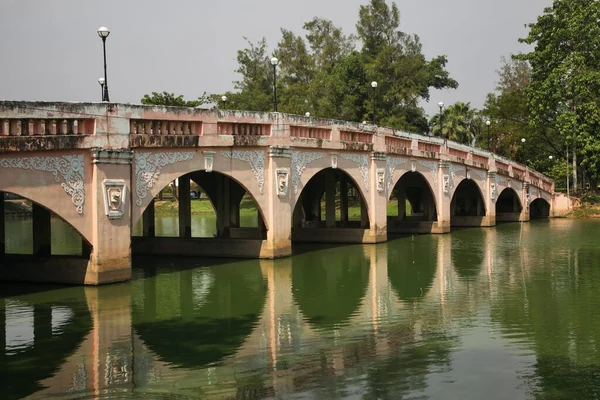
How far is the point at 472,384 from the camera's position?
391 inches

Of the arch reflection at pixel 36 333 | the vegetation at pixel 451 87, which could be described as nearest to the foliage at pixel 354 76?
the vegetation at pixel 451 87

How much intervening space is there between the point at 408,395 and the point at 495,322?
5.01 meters

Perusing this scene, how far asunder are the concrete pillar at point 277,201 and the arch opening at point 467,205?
16.3 meters

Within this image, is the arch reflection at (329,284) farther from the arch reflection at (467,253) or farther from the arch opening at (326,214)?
the arch reflection at (467,253)

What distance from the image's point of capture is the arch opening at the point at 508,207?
42.6m

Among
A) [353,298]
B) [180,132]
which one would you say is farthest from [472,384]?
[180,132]

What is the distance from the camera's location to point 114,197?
702 inches

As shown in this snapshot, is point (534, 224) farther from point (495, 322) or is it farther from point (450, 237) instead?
point (495, 322)

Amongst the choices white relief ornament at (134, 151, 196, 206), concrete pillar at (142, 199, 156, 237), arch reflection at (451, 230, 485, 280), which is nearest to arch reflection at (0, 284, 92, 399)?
white relief ornament at (134, 151, 196, 206)

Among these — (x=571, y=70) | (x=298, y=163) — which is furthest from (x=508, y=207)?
(x=298, y=163)

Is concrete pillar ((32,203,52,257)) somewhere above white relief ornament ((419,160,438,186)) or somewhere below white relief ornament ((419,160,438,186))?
below

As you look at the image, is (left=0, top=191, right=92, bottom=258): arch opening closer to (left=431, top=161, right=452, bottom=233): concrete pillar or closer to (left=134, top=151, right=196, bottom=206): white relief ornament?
(left=134, top=151, right=196, bottom=206): white relief ornament

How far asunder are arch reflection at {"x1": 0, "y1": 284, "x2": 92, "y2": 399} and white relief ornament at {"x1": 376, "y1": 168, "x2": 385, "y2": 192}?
13.6 m

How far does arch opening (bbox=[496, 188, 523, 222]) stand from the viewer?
1678 inches
